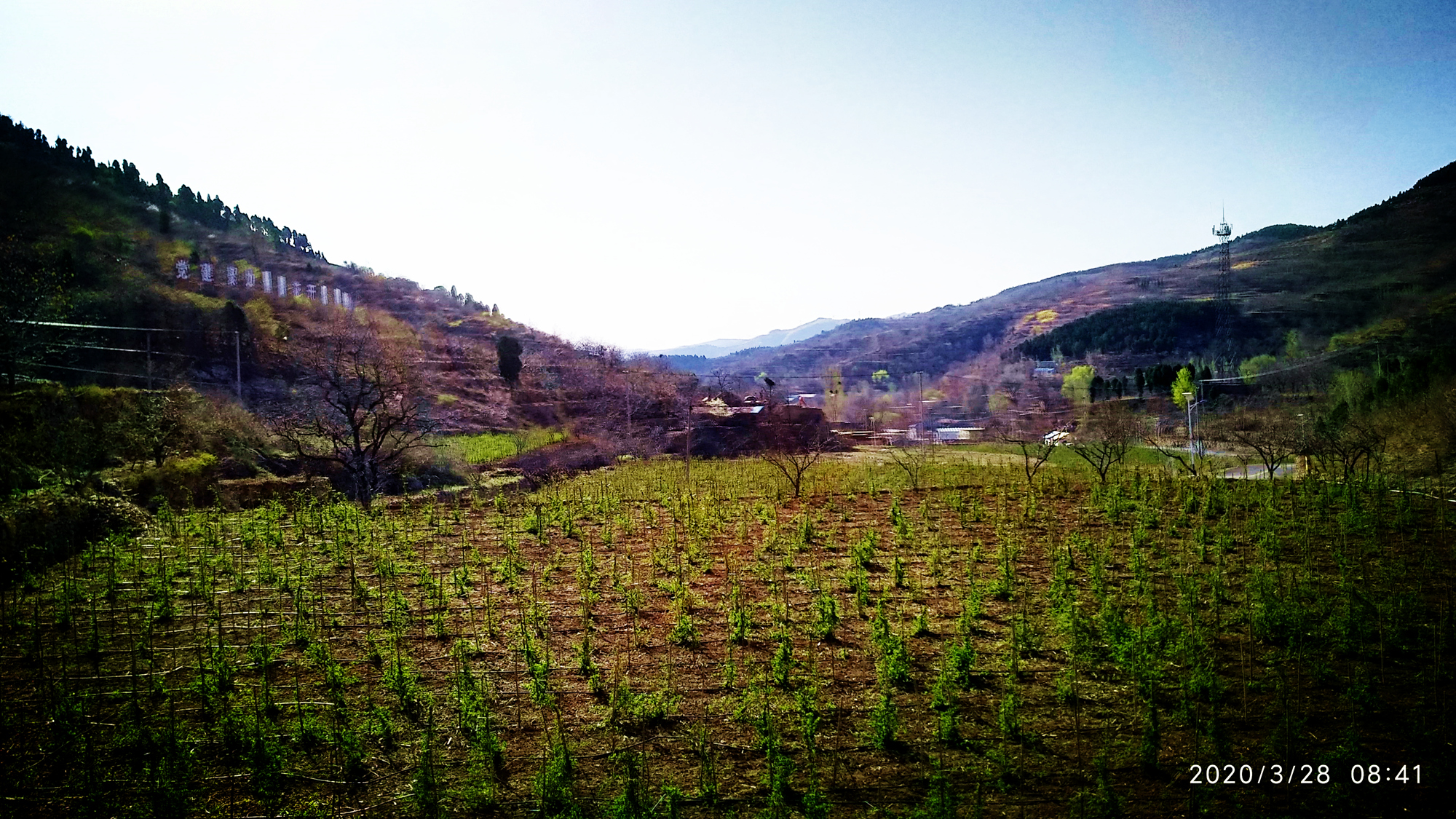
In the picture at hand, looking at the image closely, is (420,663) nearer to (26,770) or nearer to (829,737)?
(26,770)

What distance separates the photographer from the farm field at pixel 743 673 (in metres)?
4.64

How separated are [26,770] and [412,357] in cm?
3001

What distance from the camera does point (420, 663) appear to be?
22.2 feet

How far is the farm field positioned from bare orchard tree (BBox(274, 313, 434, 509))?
13.6 ft

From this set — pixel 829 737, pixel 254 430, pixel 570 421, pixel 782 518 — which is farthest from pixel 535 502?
pixel 570 421

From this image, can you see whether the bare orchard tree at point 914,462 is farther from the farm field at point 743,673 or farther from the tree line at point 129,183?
the tree line at point 129,183

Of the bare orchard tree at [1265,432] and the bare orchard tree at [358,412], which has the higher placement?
the bare orchard tree at [358,412]

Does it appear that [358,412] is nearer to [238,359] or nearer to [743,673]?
[238,359]

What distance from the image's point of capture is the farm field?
4641 millimetres

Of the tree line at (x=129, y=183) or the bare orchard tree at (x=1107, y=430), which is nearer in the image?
the bare orchard tree at (x=1107, y=430)

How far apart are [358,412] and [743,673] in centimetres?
2078

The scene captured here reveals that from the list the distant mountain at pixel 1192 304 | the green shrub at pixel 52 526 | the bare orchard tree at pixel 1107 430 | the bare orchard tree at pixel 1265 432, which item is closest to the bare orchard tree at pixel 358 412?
the green shrub at pixel 52 526

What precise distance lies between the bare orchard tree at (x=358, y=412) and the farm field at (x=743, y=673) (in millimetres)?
4142

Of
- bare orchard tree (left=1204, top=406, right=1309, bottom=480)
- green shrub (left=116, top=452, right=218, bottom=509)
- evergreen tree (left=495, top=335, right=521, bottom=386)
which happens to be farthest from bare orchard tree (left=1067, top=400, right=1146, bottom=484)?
evergreen tree (left=495, top=335, right=521, bottom=386)
